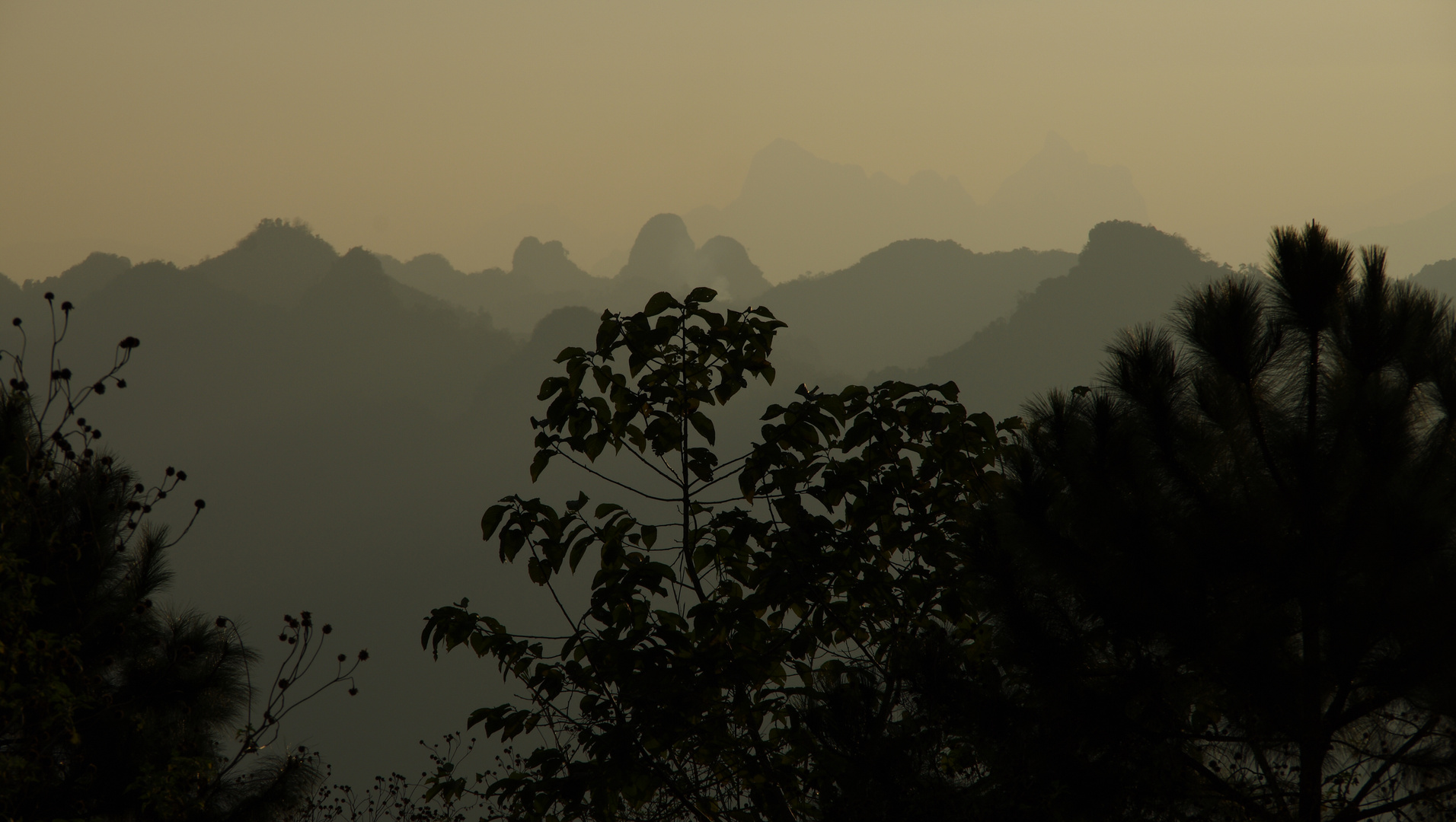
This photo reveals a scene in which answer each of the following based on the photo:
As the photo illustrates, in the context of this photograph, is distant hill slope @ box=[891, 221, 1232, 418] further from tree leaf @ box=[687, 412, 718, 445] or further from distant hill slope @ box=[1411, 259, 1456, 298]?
tree leaf @ box=[687, 412, 718, 445]

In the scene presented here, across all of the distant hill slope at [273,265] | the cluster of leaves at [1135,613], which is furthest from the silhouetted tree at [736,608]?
the distant hill slope at [273,265]

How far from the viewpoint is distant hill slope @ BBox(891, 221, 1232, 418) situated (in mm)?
101500

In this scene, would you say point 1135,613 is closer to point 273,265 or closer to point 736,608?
point 736,608

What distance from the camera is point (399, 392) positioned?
132875mm

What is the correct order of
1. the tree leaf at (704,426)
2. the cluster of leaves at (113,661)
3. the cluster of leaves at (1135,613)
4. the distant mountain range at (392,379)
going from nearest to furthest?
the cluster of leaves at (1135,613) < the tree leaf at (704,426) < the cluster of leaves at (113,661) < the distant mountain range at (392,379)

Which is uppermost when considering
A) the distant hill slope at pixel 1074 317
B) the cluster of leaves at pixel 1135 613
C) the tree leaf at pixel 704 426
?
the distant hill slope at pixel 1074 317

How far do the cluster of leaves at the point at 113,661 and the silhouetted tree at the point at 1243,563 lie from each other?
12.1ft

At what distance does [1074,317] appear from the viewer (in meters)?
107

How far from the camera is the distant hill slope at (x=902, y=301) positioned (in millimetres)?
145000

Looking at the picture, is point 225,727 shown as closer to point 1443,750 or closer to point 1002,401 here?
point 1443,750

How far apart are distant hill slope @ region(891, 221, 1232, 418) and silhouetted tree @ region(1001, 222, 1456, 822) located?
307ft

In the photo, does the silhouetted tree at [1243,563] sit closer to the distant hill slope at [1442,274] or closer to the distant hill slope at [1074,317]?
the distant hill slope at [1074,317]

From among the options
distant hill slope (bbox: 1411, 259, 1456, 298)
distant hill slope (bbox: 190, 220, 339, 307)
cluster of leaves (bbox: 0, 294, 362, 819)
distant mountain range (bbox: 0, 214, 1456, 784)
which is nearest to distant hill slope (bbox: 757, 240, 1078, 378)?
distant mountain range (bbox: 0, 214, 1456, 784)

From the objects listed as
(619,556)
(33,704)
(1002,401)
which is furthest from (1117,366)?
(1002,401)
